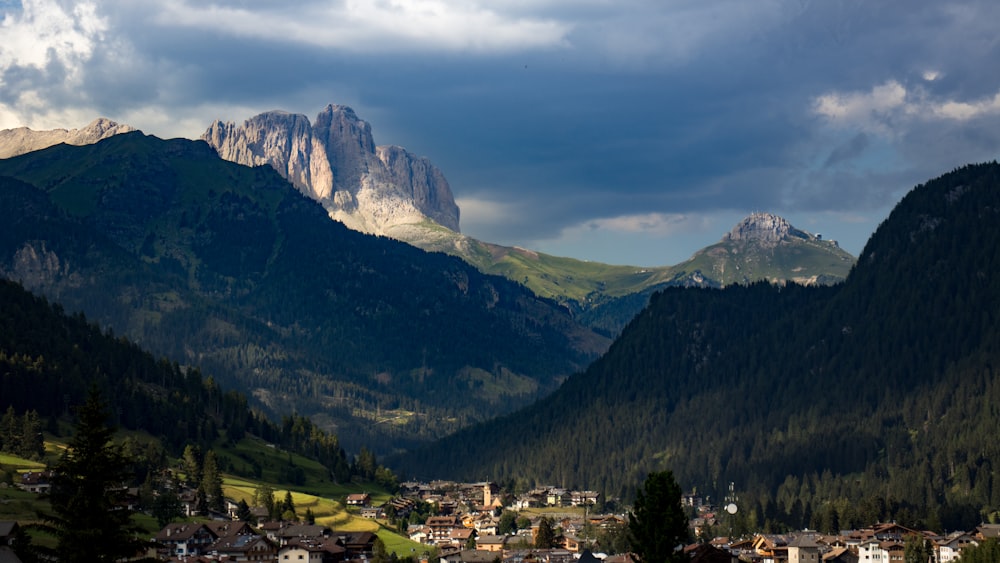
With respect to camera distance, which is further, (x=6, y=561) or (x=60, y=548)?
(x=6, y=561)

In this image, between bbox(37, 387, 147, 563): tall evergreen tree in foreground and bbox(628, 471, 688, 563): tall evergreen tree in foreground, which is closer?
bbox(37, 387, 147, 563): tall evergreen tree in foreground

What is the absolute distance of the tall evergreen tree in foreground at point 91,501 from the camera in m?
76.4

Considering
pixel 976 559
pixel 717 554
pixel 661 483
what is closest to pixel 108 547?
pixel 661 483

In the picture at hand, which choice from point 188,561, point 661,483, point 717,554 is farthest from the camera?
point 188,561

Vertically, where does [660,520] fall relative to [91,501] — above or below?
above

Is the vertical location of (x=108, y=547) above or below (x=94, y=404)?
below

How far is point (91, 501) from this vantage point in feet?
253

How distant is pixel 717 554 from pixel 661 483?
28547mm

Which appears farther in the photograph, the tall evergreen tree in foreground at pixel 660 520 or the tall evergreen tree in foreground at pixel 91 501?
the tall evergreen tree in foreground at pixel 660 520

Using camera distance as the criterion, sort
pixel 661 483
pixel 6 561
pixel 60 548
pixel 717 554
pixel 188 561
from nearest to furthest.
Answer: pixel 60 548 < pixel 6 561 < pixel 661 483 < pixel 717 554 < pixel 188 561

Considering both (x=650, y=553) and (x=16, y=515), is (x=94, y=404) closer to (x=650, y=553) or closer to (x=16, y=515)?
(x=650, y=553)

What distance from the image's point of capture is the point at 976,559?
198 m

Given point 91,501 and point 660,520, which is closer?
point 91,501

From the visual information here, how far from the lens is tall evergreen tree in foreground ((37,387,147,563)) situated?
251 feet
